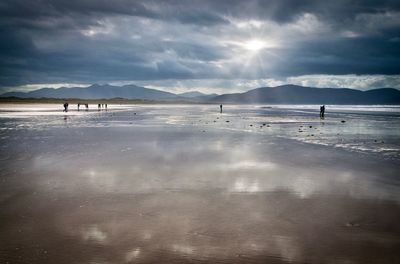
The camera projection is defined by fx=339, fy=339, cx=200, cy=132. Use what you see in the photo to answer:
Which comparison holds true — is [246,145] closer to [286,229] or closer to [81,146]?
[81,146]

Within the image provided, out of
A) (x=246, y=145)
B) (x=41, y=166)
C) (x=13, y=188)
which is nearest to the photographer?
(x=13, y=188)

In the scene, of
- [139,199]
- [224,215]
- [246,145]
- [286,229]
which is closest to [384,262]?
[286,229]

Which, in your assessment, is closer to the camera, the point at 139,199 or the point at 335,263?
the point at 335,263

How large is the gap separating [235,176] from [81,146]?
38.3 ft

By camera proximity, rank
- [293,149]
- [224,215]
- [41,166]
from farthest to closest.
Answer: [293,149] → [41,166] → [224,215]

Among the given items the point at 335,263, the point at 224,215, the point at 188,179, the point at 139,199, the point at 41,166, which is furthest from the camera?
the point at 41,166

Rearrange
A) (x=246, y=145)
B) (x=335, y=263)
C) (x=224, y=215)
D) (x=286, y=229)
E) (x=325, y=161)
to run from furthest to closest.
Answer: (x=246, y=145) → (x=325, y=161) → (x=224, y=215) → (x=286, y=229) → (x=335, y=263)

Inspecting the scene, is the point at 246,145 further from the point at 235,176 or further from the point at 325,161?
the point at 235,176

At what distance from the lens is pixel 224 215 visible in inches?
329

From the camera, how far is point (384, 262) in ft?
19.8

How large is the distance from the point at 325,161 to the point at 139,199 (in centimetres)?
1005

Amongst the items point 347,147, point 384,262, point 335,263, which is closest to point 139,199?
point 335,263

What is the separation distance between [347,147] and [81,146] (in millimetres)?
16394

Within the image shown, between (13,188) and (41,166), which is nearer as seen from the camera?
(13,188)
